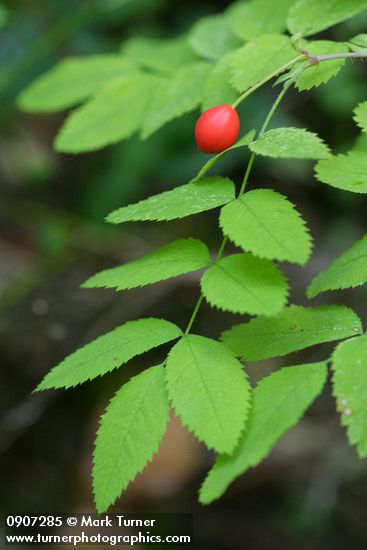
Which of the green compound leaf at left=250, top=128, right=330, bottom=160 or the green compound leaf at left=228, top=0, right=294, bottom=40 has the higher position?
the green compound leaf at left=228, top=0, right=294, bottom=40

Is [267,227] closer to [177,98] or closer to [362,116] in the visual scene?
[362,116]

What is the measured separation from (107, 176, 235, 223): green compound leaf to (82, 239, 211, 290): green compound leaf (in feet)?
0.34

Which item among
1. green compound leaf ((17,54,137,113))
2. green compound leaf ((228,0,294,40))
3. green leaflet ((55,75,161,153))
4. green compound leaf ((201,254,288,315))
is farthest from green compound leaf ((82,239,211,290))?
green compound leaf ((17,54,137,113))

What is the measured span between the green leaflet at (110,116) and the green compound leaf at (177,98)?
0.08 meters

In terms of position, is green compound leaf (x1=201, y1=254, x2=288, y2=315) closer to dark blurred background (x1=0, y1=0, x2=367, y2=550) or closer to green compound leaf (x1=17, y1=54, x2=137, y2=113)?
green compound leaf (x1=17, y1=54, x2=137, y2=113)

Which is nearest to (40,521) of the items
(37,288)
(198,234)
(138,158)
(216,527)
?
(216,527)

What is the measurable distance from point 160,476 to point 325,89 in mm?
2657

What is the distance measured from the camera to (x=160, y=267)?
1.60 meters

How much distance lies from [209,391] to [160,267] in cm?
38

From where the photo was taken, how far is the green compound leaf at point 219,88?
1.96 metres

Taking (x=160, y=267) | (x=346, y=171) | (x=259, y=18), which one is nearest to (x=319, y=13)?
(x=259, y=18)

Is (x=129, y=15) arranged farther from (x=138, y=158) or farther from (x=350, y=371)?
(x=350, y=371)

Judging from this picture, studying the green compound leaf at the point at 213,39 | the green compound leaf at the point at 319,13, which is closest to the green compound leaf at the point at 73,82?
the green compound leaf at the point at 213,39

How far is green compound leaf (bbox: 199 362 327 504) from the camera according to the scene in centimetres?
128
